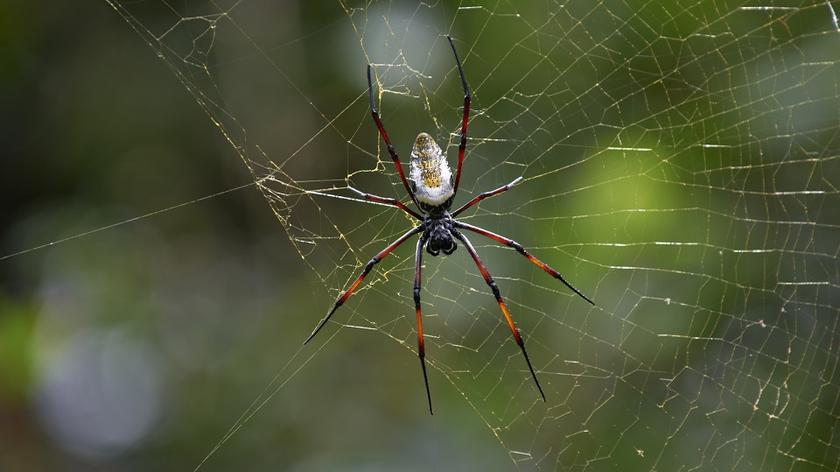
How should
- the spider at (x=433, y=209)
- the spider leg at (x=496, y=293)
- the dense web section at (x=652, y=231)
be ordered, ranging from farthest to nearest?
the dense web section at (x=652, y=231)
the spider leg at (x=496, y=293)
the spider at (x=433, y=209)

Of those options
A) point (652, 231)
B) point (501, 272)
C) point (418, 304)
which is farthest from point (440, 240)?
point (652, 231)

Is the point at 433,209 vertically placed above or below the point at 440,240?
above

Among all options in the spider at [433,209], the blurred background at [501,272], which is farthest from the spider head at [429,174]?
the blurred background at [501,272]

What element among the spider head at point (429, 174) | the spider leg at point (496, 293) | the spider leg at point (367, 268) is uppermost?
the spider head at point (429, 174)

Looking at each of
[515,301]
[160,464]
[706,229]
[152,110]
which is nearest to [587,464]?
[515,301]

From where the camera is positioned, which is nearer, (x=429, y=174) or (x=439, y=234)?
(x=429, y=174)

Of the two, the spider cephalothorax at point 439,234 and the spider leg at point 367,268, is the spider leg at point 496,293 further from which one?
the spider leg at point 367,268

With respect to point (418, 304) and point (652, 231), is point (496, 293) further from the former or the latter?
point (652, 231)
